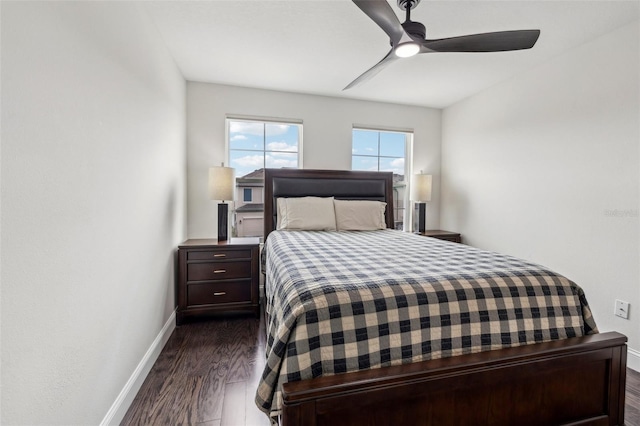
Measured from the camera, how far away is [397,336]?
1.12m

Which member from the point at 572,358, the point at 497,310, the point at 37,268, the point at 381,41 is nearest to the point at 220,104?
the point at 381,41

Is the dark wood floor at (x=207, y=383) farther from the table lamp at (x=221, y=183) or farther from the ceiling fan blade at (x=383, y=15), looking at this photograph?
the ceiling fan blade at (x=383, y=15)

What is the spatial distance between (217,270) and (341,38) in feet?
7.54

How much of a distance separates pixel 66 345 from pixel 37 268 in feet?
1.13

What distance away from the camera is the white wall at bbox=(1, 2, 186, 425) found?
845 millimetres

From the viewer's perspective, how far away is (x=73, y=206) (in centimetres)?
112

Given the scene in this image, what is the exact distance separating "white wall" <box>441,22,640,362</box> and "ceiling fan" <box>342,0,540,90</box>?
1.12 m

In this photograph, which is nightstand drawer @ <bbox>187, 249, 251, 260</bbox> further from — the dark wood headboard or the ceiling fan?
the ceiling fan

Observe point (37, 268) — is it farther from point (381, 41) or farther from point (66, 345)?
point (381, 41)

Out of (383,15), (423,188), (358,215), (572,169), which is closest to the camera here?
(383,15)

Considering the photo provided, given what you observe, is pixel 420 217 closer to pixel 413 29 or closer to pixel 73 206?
pixel 413 29

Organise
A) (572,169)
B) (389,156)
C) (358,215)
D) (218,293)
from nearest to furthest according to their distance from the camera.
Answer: (572,169)
(218,293)
(358,215)
(389,156)

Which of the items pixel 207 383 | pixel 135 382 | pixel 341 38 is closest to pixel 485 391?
pixel 207 383

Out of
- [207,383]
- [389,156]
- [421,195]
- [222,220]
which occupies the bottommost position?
[207,383]
